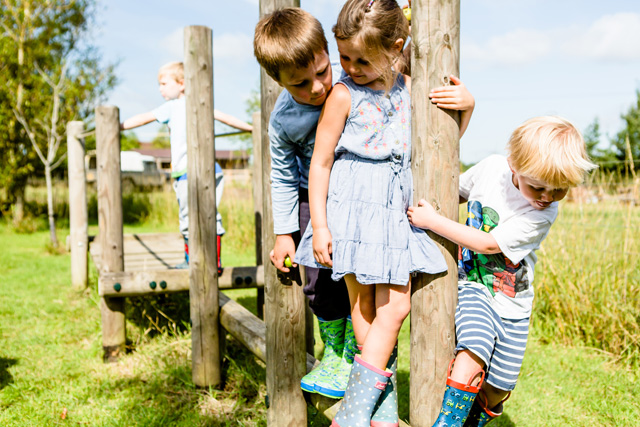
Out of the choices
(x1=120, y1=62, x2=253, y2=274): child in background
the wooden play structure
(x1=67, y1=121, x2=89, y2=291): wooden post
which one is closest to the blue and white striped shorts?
the wooden play structure

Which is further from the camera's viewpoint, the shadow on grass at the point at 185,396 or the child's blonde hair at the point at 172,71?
the child's blonde hair at the point at 172,71

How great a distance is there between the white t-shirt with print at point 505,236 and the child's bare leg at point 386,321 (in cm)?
35

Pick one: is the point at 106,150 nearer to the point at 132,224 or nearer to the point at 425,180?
the point at 425,180

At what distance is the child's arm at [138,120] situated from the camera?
4348 mm

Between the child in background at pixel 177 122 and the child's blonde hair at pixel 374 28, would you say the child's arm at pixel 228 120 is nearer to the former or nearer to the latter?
the child in background at pixel 177 122

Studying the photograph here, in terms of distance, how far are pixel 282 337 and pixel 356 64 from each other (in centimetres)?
127

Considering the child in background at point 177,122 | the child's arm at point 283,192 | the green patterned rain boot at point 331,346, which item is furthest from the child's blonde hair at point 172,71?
the green patterned rain boot at point 331,346

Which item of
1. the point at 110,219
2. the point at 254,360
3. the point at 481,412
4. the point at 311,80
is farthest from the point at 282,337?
the point at 110,219

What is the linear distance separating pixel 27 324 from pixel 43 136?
7.93 metres

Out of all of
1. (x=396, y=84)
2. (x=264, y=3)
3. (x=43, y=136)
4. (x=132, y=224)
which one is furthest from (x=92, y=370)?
(x=132, y=224)

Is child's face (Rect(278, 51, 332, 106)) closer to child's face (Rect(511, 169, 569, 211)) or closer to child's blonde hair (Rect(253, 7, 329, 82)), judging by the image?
child's blonde hair (Rect(253, 7, 329, 82))

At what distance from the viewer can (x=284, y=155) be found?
2.12 meters

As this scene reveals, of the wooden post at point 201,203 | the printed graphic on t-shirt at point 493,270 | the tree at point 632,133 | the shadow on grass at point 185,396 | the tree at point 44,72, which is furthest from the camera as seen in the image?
the tree at point 632,133

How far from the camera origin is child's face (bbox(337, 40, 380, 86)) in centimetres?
172
